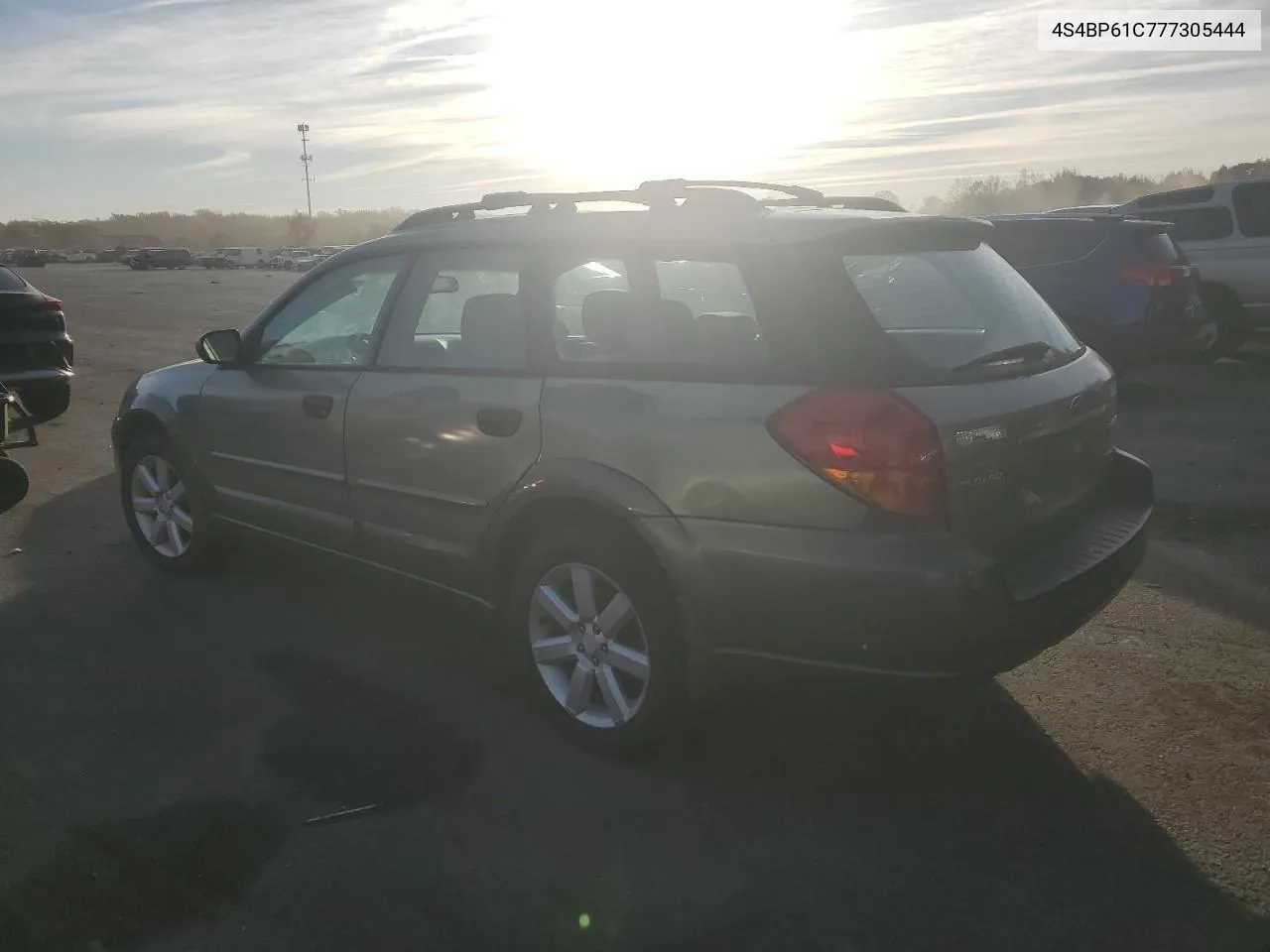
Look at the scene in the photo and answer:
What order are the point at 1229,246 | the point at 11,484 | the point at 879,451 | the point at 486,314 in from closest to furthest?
the point at 879,451 < the point at 486,314 < the point at 11,484 < the point at 1229,246

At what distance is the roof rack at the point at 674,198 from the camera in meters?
3.87

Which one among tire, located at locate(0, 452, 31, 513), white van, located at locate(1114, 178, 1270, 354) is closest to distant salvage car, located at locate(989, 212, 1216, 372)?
white van, located at locate(1114, 178, 1270, 354)

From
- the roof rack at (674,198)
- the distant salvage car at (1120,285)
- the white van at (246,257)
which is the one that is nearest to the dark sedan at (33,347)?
the roof rack at (674,198)

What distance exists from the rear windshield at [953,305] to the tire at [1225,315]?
396 inches

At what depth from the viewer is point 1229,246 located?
12.3 metres

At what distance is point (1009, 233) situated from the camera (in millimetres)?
10062

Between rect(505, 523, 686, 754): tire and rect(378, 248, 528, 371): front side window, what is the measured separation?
727mm

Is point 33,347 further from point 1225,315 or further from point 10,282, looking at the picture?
point 1225,315

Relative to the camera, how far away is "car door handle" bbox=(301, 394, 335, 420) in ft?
14.5

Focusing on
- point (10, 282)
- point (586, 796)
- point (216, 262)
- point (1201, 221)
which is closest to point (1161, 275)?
point (1201, 221)

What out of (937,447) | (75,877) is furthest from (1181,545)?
(75,877)

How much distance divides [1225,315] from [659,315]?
444 inches

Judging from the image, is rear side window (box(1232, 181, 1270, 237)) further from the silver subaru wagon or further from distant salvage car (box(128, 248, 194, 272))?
distant salvage car (box(128, 248, 194, 272))

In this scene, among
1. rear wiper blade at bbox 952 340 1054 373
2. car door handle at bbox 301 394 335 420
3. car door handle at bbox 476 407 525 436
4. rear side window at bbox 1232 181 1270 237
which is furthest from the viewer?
rear side window at bbox 1232 181 1270 237
